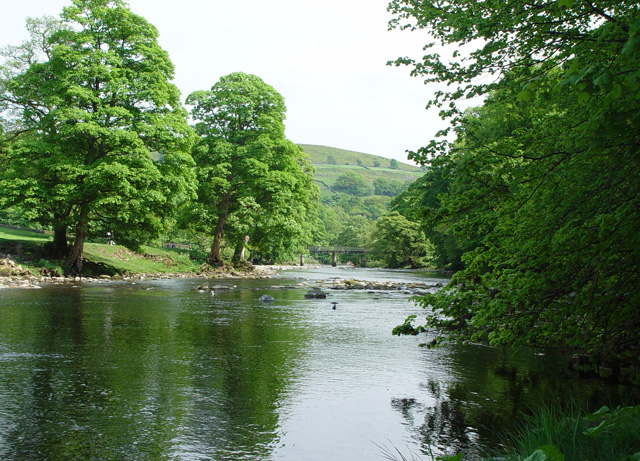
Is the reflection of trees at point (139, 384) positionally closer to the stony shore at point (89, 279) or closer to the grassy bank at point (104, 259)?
the stony shore at point (89, 279)

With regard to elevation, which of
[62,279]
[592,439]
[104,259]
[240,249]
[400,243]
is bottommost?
[62,279]

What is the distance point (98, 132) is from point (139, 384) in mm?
21328

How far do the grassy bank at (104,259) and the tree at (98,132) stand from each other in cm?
160

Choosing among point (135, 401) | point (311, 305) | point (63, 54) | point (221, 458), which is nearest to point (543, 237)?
point (221, 458)

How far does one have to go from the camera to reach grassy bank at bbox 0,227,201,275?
27.5 meters

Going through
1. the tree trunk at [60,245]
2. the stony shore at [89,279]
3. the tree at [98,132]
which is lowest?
the stony shore at [89,279]

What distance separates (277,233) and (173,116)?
14.7 m

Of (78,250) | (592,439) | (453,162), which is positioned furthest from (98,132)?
(592,439)

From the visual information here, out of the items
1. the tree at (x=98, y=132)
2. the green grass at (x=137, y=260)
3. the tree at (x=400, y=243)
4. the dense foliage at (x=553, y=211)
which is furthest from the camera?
the tree at (x=400, y=243)

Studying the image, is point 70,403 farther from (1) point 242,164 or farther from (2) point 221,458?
(1) point 242,164

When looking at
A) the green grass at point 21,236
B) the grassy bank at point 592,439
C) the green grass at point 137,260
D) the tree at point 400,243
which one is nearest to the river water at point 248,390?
the grassy bank at point 592,439

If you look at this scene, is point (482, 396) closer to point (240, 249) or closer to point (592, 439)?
point (592, 439)

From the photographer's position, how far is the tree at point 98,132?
25469 mm

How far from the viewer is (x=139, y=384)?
8.06 meters
